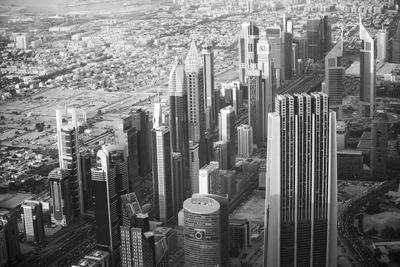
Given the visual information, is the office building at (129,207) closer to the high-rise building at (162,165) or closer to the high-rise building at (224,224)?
the high-rise building at (224,224)

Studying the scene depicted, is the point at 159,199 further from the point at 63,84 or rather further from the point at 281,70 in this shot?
the point at 281,70

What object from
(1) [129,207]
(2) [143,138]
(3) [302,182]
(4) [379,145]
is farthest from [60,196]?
(4) [379,145]

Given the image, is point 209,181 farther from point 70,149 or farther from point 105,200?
point 70,149

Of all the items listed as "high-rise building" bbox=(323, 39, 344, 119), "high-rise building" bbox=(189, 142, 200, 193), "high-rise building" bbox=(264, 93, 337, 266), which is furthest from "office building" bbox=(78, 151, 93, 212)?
"high-rise building" bbox=(323, 39, 344, 119)

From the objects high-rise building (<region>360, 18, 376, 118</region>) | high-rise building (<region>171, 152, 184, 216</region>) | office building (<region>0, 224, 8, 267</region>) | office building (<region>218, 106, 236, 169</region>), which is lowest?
office building (<region>0, 224, 8, 267</region>)

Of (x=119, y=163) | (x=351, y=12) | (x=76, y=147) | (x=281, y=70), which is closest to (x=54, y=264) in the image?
(x=119, y=163)

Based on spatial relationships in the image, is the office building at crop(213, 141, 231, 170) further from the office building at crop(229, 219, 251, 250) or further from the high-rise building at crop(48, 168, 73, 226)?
the high-rise building at crop(48, 168, 73, 226)
